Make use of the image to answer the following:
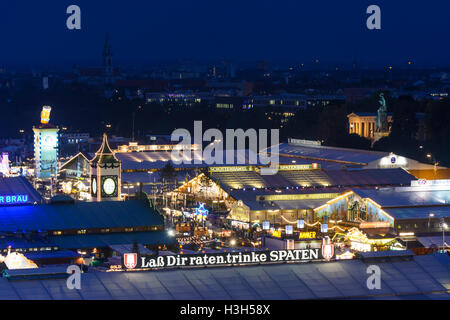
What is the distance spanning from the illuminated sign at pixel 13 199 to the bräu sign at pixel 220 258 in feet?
57.6

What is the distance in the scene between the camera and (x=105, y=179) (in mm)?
51844

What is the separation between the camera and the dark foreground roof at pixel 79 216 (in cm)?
4231

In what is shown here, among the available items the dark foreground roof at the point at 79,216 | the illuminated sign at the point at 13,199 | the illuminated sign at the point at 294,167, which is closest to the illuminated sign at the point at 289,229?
the dark foreground roof at the point at 79,216

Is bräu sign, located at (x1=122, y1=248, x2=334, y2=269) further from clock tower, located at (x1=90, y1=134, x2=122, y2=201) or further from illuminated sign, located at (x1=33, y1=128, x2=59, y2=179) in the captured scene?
illuminated sign, located at (x1=33, y1=128, x2=59, y2=179)

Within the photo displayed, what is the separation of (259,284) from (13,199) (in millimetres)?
20154

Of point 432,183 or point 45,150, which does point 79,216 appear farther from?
point 45,150

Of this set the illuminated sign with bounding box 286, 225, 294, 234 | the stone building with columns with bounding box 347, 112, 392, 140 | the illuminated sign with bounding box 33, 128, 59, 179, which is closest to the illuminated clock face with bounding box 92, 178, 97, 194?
the illuminated sign with bounding box 286, 225, 294, 234

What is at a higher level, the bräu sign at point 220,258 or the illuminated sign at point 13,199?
the bräu sign at point 220,258

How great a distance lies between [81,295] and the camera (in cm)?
2548

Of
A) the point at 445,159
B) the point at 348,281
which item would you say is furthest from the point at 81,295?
the point at 445,159

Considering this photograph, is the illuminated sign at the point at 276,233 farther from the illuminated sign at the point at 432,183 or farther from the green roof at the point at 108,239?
the illuminated sign at the point at 432,183

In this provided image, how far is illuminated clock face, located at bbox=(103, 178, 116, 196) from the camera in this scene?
5181cm

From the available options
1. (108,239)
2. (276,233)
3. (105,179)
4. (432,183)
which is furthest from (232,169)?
(108,239)

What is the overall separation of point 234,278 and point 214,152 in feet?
140
